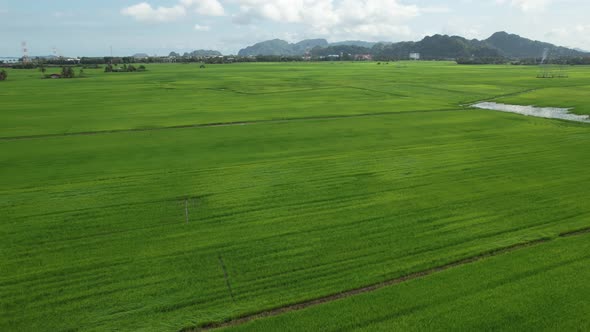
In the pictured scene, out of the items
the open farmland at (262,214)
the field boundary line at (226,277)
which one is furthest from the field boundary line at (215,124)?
the field boundary line at (226,277)

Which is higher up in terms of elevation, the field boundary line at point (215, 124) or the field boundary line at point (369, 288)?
the field boundary line at point (215, 124)

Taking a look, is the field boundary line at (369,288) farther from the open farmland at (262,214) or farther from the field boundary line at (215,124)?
the field boundary line at (215,124)

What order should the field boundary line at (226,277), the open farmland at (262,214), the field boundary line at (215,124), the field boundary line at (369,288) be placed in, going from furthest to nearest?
the field boundary line at (215,124) → the field boundary line at (226,277) → the open farmland at (262,214) → the field boundary line at (369,288)

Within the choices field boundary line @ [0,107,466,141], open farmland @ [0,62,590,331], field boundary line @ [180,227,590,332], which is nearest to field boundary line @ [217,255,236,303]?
open farmland @ [0,62,590,331]

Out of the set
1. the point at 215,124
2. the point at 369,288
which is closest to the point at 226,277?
the point at 369,288

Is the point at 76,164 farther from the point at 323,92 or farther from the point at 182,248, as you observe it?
the point at 323,92

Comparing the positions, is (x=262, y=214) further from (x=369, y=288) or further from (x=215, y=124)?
(x=215, y=124)

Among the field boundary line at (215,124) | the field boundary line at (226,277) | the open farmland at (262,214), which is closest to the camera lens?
the open farmland at (262,214)

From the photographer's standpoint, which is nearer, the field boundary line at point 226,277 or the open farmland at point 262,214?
the open farmland at point 262,214


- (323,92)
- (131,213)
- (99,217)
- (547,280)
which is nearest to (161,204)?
(131,213)
